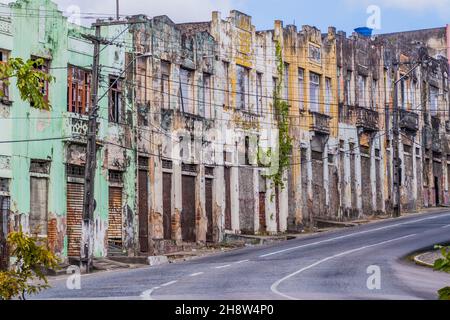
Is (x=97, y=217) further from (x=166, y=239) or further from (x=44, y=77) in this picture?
(x=44, y=77)

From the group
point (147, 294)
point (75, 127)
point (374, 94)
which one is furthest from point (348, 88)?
point (147, 294)

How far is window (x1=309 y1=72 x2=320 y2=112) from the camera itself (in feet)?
188

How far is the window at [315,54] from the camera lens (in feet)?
188

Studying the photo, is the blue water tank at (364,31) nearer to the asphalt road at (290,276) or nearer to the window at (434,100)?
the window at (434,100)

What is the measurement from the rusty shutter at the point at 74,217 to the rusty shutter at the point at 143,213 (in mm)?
4354

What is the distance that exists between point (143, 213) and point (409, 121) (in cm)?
3233

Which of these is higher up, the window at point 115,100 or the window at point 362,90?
the window at point 362,90

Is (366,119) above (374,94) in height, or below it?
below

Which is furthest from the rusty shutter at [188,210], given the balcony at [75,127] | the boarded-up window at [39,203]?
the boarded-up window at [39,203]

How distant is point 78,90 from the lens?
125 feet

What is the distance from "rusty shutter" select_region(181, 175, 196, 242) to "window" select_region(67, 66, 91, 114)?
8.27m

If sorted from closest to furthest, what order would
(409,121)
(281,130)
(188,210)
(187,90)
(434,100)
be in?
(188,210), (187,90), (281,130), (409,121), (434,100)

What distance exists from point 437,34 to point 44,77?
7733cm

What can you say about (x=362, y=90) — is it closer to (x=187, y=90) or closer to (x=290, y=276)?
(x=187, y=90)
